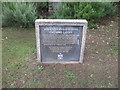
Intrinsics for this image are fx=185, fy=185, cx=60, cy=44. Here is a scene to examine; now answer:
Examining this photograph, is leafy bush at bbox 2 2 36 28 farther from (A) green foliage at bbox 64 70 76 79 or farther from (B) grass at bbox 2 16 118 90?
(A) green foliage at bbox 64 70 76 79

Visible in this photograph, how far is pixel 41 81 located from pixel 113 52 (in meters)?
2.00

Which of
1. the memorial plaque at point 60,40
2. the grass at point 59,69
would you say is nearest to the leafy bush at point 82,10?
the grass at point 59,69

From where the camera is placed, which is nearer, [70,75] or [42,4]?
[70,75]

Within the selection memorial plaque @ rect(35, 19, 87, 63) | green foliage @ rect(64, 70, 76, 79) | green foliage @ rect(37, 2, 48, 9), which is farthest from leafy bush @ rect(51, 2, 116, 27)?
green foliage @ rect(64, 70, 76, 79)

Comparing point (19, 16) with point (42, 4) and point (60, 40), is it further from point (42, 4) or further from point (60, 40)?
point (60, 40)

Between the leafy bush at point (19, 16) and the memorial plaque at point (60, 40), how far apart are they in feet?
7.05

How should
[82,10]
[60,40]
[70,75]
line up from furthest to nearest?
[82,10] < [60,40] < [70,75]

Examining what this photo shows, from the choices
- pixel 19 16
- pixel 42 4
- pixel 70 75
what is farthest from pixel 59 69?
pixel 42 4

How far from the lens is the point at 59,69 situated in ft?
12.5

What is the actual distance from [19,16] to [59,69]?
262 centimetres

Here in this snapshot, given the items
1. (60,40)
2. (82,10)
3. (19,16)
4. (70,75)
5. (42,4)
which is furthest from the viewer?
(42,4)

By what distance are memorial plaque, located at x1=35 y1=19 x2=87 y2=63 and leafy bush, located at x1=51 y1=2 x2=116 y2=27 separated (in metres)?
2.28

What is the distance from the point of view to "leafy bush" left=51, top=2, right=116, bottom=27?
591 centimetres

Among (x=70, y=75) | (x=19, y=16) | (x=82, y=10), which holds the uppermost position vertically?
(x=82, y=10)
